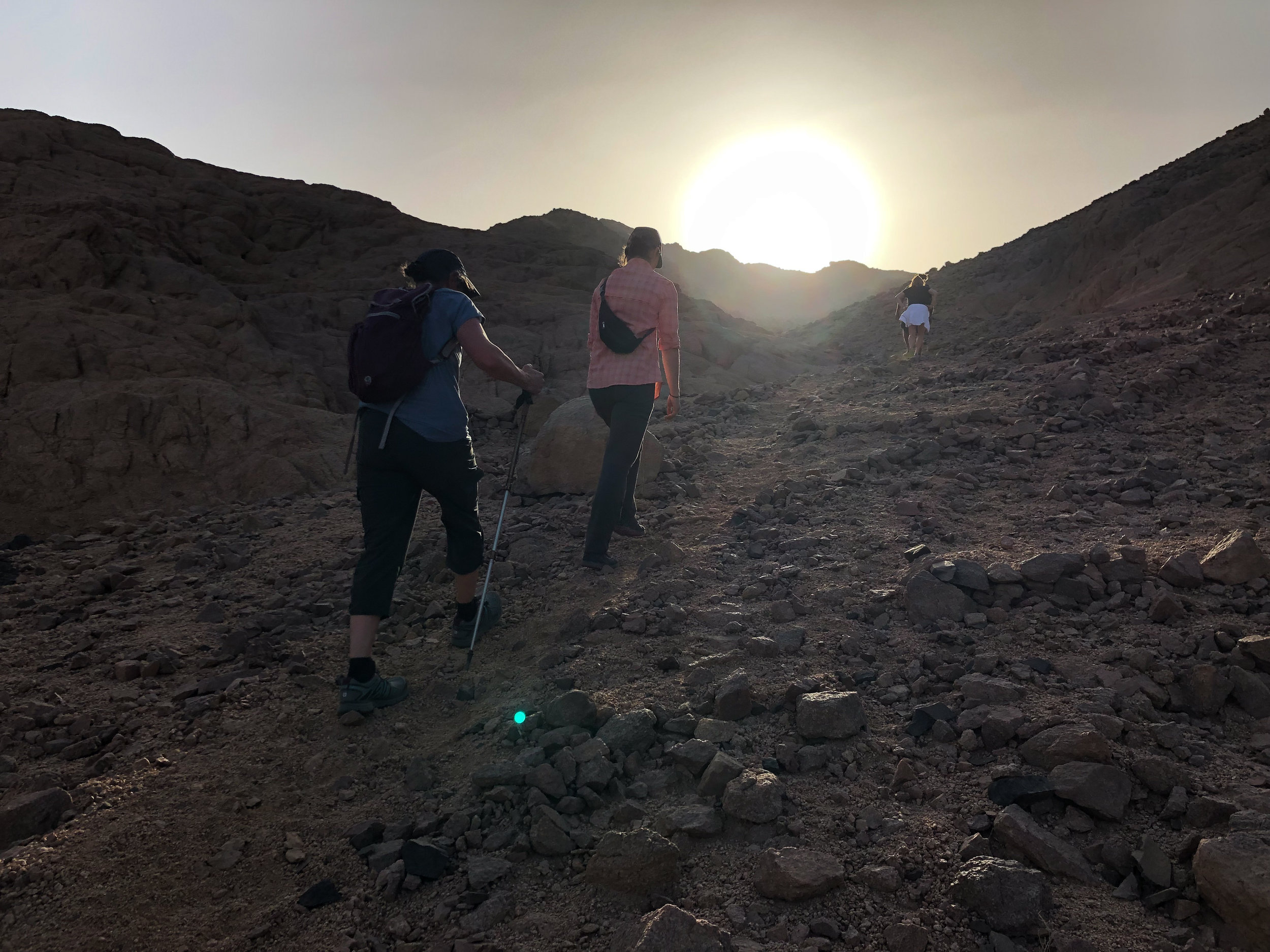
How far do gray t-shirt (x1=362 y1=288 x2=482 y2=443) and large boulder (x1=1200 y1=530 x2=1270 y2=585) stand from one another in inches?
132

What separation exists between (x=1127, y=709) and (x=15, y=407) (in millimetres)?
8476

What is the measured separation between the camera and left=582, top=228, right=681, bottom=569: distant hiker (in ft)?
14.3

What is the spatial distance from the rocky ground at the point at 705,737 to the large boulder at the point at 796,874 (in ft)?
0.03

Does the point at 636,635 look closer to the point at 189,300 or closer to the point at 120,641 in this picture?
the point at 120,641

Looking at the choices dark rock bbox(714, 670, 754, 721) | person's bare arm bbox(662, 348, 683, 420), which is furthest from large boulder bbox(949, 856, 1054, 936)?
person's bare arm bbox(662, 348, 683, 420)

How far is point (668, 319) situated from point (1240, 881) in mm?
3550

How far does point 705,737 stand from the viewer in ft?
8.57

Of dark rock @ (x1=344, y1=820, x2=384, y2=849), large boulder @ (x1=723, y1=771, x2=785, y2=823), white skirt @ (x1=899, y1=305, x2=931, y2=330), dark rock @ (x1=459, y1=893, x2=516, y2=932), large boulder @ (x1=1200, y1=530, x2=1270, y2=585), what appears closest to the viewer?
dark rock @ (x1=459, y1=893, x2=516, y2=932)

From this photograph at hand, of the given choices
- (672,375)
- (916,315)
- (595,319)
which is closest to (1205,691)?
(672,375)

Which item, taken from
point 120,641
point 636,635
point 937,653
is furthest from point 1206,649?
point 120,641

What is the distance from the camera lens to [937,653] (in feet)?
9.66

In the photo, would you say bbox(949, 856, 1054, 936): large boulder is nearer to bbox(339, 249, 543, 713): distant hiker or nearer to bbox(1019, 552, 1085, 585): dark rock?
bbox(1019, 552, 1085, 585): dark rock

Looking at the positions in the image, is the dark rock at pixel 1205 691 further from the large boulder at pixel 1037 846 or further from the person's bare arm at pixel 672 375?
the person's bare arm at pixel 672 375

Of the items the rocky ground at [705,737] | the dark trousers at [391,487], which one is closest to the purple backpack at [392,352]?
the dark trousers at [391,487]
